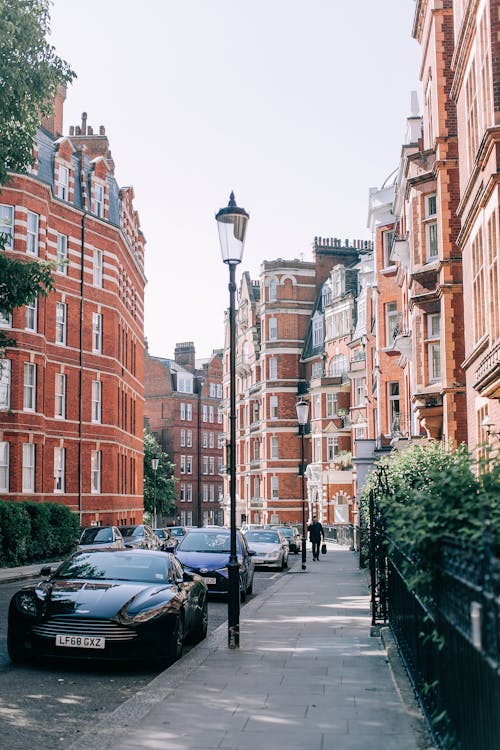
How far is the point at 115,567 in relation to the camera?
1170cm

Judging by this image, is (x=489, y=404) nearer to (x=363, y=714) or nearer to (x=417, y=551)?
(x=363, y=714)

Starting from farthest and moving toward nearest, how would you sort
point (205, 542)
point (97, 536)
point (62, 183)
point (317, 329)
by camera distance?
point (317, 329)
point (62, 183)
point (97, 536)
point (205, 542)

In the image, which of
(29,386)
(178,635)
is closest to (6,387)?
(29,386)

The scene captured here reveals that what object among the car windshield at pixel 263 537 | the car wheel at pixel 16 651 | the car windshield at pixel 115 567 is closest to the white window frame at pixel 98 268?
the car windshield at pixel 263 537

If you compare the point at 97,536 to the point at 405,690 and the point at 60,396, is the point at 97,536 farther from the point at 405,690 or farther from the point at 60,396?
the point at 405,690

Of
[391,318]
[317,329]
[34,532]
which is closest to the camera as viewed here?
[34,532]

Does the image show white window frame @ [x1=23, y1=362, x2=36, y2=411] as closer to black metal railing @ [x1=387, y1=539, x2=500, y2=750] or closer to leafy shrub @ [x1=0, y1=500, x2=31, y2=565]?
leafy shrub @ [x1=0, y1=500, x2=31, y2=565]

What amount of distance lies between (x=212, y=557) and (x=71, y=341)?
87.2 ft

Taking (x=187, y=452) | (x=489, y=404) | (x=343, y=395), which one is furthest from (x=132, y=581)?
(x=187, y=452)

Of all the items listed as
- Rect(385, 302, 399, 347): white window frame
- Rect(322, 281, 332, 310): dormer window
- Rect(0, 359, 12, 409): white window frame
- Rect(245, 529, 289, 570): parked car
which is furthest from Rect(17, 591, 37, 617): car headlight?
Rect(322, 281, 332, 310): dormer window

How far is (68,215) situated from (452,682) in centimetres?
4165

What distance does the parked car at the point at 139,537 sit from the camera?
30031mm

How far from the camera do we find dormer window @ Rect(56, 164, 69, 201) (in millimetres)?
44406

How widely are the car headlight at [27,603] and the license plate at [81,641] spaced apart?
469mm
